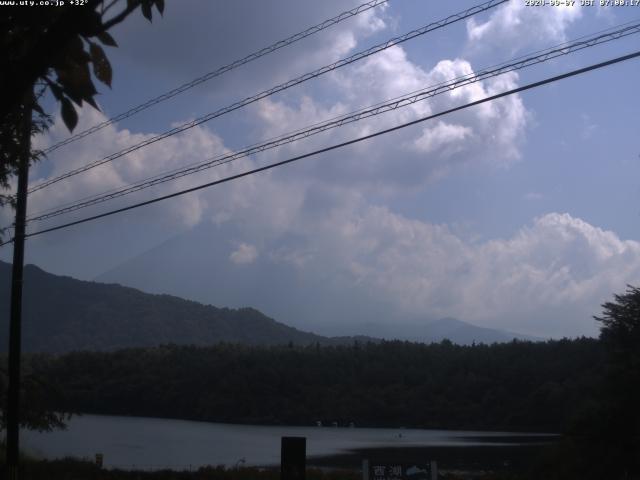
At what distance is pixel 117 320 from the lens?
181m

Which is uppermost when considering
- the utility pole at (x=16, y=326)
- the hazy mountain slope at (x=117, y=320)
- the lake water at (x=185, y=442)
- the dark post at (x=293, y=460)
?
the hazy mountain slope at (x=117, y=320)

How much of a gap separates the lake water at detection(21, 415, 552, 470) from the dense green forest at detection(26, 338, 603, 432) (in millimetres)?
3887

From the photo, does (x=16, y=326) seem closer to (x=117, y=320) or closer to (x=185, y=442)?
(x=185, y=442)

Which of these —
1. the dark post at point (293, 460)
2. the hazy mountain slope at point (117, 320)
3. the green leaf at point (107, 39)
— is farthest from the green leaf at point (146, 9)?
the hazy mountain slope at point (117, 320)

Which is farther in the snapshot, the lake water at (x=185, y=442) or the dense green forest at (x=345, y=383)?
the dense green forest at (x=345, y=383)

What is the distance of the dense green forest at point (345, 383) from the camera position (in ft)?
249

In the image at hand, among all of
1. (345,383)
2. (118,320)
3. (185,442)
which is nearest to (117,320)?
(118,320)

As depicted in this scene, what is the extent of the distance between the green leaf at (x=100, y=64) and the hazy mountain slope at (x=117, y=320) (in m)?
155

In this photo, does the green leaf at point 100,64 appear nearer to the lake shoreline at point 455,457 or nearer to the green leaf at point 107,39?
the green leaf at point 107,39

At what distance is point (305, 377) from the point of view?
9394 cm

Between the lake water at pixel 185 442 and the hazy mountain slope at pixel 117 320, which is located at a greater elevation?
the hazy mountain slope at pixel 117 320

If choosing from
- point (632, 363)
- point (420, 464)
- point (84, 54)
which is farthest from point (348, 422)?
point (84, 54)

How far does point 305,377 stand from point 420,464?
8259 centimetres

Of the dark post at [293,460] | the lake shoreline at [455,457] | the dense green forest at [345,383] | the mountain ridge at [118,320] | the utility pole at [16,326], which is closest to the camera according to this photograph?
the dark post at [293,460]
